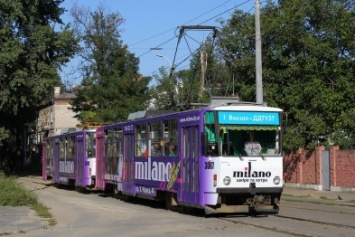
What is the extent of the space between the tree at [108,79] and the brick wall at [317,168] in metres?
24.3

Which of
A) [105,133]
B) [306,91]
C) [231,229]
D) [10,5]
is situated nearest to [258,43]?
[306,91]

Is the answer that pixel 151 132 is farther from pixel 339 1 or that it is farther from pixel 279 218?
pixel 339 1

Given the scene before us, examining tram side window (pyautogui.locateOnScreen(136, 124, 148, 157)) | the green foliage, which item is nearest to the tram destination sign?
tram side window (pyautogui.locateOnScreen(136, 124, 148, 157))

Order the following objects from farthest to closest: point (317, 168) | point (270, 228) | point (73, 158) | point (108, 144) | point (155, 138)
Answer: point (73, 158)
point (317, 168)
point (108, 144)
point (155, 138)
point (270, 228)

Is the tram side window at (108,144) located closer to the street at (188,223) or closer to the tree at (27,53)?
the street at (188,223)

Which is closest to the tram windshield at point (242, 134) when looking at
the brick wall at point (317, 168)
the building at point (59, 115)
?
the brick wall at point (317, 168)

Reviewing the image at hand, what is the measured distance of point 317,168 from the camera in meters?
29.6

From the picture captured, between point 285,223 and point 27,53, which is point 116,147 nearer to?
point 285,223

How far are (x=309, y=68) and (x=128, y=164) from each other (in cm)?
1275

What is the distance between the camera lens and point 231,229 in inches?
539

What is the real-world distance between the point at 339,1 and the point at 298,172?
9.32 meters

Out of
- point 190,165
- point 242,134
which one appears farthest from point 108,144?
point 242,134

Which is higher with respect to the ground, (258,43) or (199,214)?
(258,43)

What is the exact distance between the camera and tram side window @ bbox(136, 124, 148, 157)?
812 inches
